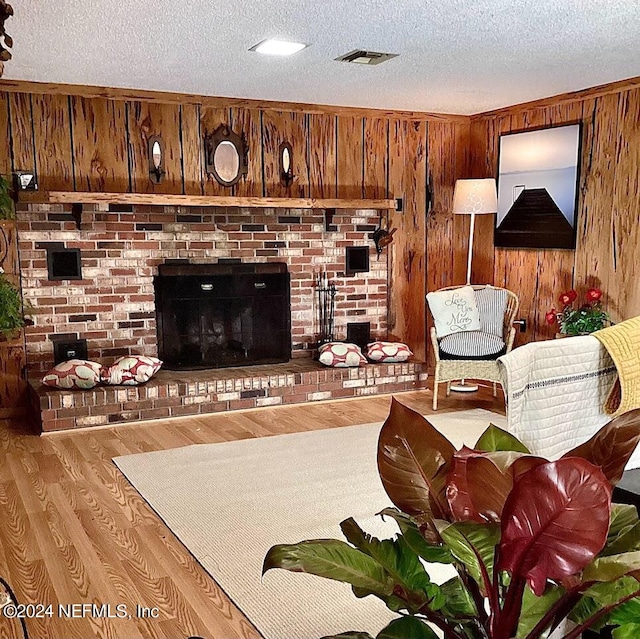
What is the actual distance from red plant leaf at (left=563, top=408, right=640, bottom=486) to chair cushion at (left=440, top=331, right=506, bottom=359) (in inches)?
162

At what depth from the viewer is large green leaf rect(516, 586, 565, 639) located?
0.85m

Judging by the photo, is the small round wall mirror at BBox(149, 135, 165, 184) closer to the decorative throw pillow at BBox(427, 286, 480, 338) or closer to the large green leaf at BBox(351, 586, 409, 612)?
the decorative throw pillow at BBox(427, 286, 480, 338)

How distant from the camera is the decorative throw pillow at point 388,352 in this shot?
5.57 metres

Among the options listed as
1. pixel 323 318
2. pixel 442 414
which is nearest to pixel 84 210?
pixel 323 318

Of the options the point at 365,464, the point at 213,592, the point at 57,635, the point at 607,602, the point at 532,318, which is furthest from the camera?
the point at 532,318

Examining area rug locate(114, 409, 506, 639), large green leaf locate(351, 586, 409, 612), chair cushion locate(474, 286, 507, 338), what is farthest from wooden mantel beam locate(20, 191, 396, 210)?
large green leaf locate(351, 586, 409, 612)

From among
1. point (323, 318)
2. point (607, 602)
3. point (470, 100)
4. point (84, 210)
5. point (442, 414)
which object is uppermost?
point (470, 100)

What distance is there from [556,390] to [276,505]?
1.40 meters

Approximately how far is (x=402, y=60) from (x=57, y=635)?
3395mm

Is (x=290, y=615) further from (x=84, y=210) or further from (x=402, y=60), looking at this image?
(x=84, y=210)

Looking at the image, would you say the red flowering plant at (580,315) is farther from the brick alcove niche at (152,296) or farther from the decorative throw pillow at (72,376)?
the decorative throw pillow at (72,376)

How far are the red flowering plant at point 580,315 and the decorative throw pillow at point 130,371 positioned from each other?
2907 mm

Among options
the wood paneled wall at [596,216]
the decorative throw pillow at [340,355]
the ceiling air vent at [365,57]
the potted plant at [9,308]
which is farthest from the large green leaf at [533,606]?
the decorative throw pillow at [340,355]

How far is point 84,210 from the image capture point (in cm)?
494
